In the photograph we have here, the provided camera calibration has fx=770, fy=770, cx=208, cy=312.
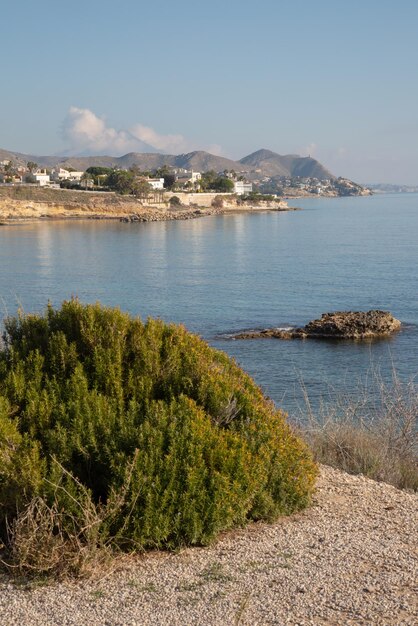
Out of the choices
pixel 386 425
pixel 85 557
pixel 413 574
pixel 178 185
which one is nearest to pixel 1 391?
pixel 85 557

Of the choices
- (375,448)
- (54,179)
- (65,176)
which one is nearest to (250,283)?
(375,448)

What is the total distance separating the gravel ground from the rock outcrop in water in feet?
71.5

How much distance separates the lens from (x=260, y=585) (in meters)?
5.46

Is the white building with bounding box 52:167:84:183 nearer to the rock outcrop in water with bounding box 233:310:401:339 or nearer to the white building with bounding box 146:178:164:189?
the white building with bounding box 146:178:164:189

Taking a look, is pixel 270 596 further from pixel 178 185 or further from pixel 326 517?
pixel 178 185

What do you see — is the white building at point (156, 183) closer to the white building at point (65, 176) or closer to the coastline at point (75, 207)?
the white building at point (65, 176)

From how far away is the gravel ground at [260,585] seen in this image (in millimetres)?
5055

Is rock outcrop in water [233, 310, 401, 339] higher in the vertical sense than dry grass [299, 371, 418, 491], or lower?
lower

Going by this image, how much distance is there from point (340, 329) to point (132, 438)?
2330 centimetres

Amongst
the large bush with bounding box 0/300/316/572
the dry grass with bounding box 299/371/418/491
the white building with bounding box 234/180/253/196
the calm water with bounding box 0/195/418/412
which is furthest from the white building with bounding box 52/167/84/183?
the large bush with bounding box 0/300/316/572

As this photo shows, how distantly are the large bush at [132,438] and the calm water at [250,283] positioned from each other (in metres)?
4.61

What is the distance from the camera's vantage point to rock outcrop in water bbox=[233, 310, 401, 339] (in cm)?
2859

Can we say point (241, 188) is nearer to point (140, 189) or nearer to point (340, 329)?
point (140, 189)

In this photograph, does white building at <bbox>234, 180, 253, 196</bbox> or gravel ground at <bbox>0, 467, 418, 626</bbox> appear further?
white building at <bbox>234, 180, 253, 196</bbox>
